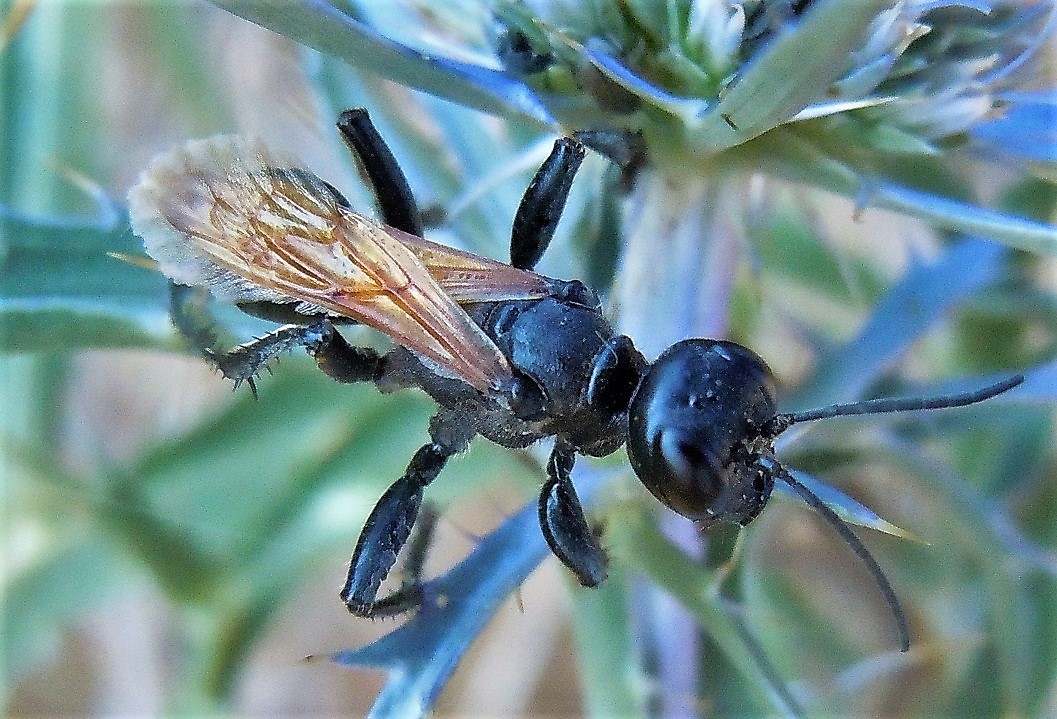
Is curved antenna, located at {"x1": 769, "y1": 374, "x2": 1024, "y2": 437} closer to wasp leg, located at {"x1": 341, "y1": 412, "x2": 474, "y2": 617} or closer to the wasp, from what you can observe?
the wasp

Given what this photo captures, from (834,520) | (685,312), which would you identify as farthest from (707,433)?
(685,312)

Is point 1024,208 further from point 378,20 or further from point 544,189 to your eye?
point 378,20

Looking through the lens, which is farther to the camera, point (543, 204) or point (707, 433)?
point (543, 204)

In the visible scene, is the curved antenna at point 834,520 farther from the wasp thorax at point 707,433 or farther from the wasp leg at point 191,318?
the wasp leg at point 191,318

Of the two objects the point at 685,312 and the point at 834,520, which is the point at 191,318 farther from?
the point at 834,520

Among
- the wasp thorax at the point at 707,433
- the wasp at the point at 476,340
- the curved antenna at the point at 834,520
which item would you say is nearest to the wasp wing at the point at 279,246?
the wasp at the point at 476,340

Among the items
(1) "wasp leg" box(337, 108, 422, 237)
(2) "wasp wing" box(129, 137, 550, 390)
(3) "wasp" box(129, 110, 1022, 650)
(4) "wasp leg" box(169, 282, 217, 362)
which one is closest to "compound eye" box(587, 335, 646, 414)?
(3) "wasp" box(129, 110, 1022, 650)
